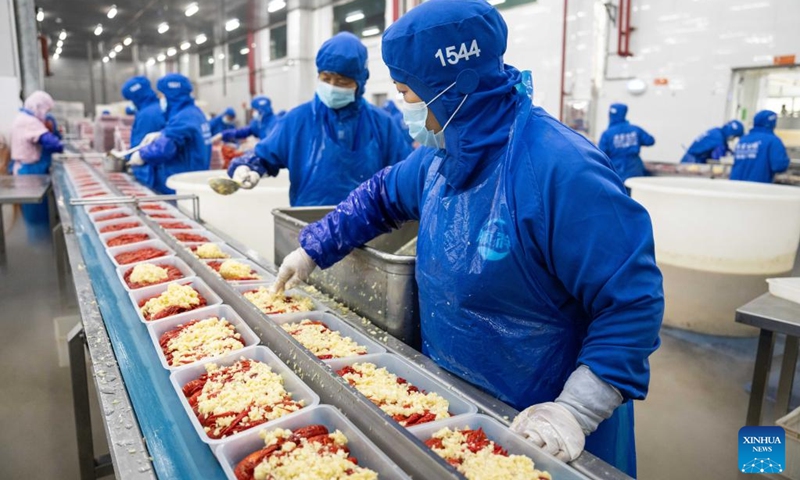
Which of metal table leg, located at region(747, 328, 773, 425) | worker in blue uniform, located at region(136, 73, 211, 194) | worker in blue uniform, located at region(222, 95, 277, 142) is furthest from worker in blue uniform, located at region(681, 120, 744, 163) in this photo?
worker in blue uniform, located at region(222, 95, 277, 142)

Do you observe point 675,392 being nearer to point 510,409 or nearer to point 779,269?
point 779,269

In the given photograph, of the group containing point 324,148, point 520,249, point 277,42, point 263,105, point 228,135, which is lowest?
point 520,249

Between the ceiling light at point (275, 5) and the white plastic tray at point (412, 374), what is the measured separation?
13.6 meters

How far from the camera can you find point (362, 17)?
13.5 meters

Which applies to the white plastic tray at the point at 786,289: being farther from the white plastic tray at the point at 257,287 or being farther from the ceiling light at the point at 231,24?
the ceiling light at the point at 231,24

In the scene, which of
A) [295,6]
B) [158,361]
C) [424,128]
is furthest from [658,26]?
[295,6]

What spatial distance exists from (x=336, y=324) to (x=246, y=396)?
559mm

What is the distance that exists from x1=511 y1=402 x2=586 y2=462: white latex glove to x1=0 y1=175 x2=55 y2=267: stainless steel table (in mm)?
4996

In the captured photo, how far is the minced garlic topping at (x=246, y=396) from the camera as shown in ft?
4.14

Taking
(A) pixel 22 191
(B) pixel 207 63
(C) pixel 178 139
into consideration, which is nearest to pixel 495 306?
(C) pixel 178 139

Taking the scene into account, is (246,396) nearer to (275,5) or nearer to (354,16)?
(354,16)

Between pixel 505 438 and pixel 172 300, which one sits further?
pixel 172 300

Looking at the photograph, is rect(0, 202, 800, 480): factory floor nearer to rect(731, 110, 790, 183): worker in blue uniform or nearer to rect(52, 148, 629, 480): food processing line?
rect(52, 148, 629, 480): food processing line

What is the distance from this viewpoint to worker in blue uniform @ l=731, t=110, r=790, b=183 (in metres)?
6.00
